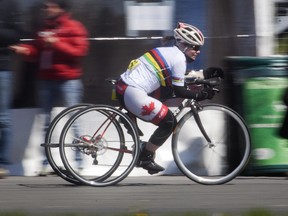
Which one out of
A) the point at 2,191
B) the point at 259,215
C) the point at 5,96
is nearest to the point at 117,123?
the point at 2,191

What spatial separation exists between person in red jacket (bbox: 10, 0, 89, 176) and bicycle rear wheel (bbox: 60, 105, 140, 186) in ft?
3.77

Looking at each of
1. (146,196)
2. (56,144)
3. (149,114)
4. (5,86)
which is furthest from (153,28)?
(146,196)

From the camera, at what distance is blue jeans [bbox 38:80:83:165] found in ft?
36.3

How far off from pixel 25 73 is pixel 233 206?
4087 mm

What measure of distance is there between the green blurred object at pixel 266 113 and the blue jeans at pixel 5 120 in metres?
2.55

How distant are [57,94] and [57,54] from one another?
45 cm

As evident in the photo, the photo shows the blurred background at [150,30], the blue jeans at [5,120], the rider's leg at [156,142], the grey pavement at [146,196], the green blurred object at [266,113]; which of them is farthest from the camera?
the blurred background at [150,30]

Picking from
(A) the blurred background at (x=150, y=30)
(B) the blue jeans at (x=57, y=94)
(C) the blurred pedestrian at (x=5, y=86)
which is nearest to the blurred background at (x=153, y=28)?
(A) the blurred background at (x=150, y=30)

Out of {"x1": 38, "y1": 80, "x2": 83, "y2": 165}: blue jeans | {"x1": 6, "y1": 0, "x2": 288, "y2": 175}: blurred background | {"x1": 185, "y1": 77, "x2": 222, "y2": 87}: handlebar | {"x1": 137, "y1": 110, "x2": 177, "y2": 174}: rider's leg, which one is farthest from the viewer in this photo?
{"x1": 6, "y1": 0, "x2": 288, "y2": 175}: blurred background

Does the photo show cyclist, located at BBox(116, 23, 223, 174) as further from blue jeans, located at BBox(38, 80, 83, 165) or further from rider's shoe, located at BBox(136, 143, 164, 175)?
blue jeans, located at BBox(38, 80, 83, 165)

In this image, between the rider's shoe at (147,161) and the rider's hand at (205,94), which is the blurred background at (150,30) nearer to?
the rider's hand at (205,94)

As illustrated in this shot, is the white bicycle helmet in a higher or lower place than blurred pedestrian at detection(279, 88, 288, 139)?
higher

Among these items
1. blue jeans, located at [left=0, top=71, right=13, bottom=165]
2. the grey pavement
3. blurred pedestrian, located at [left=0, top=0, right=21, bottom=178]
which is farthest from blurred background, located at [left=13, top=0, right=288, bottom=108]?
the grey pavement

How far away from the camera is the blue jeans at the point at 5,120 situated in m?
11.2
